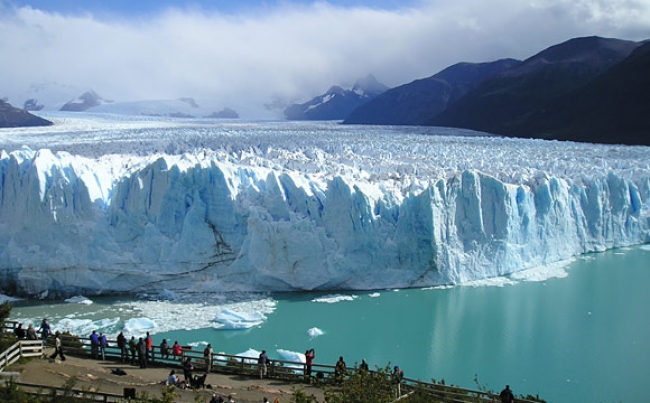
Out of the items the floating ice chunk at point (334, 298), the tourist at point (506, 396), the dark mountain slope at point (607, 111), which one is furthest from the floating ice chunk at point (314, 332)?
the dark mountain slope at point (607, 111)

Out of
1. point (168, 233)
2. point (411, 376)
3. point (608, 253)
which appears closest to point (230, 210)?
point (168, 233)

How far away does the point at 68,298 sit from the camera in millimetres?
12656

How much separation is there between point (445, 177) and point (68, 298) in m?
8.53

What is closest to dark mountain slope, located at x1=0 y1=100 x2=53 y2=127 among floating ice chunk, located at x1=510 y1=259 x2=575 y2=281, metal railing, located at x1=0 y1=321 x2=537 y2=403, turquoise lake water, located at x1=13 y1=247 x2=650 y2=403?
turquoise lake water, located at x1=13 y1=247 x2=650 y2=403

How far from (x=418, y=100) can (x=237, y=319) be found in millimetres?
41335

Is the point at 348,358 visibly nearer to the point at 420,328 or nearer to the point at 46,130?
the point at 420,328

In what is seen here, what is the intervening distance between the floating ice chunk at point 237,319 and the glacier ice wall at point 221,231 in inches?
68.0

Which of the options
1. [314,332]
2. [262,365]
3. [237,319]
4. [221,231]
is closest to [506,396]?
[262,365]

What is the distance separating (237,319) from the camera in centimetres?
1101

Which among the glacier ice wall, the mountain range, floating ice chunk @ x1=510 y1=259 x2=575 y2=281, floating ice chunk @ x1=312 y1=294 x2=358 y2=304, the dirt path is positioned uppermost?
the mountain range

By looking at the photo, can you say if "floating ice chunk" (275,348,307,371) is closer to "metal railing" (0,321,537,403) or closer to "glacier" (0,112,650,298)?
"metal railing" (0,321,537,403)

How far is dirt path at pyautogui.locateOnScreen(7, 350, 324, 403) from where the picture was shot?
6.86m

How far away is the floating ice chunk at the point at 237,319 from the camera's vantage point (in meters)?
10.8

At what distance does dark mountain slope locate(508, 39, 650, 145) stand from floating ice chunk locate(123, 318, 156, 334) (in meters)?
24.7
